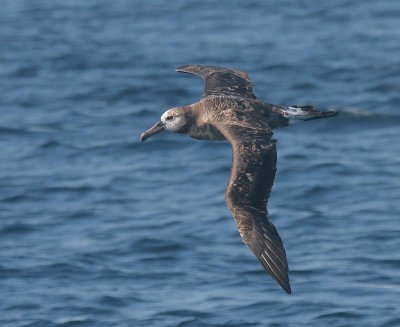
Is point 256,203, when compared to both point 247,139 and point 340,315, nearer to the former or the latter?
point 247,139

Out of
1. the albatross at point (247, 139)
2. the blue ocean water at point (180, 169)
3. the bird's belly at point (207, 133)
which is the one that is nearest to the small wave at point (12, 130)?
the blue ocean water at point (180, 169)

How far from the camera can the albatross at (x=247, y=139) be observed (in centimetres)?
1219

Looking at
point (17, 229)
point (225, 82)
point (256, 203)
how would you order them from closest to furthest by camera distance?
point (256, 203) → point (225, 82) → point (17, 229)

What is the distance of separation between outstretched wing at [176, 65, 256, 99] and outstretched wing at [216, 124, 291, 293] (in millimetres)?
2267

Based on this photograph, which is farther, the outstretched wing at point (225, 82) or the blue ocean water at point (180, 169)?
the blue ocean water at point (180, 169)

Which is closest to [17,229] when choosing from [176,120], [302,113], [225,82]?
[225,82]

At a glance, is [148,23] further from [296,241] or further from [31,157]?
[296,241]

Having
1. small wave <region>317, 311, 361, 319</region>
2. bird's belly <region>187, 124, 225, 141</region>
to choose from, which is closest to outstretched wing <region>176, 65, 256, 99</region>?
bird's belly <region>187, 124, 225, 141</region>

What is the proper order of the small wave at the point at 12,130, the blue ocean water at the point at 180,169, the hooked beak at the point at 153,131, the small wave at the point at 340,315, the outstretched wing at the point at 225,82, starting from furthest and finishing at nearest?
the small wave at the point at 12,130 < the blue ocean water at the point at 180,169 < the outstretched wing at the point at 225,82 < the small wave at the point at 340,315 < the hooked beak at the point at 153,131

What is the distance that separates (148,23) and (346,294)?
16040 millimetres

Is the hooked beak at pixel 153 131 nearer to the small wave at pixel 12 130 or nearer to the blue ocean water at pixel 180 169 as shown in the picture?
the blue ocean water at pixel 180 169

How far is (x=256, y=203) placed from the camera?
40.6 feet

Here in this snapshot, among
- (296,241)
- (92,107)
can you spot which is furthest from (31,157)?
(296,241)

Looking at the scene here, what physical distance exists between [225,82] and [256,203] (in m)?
3.36
